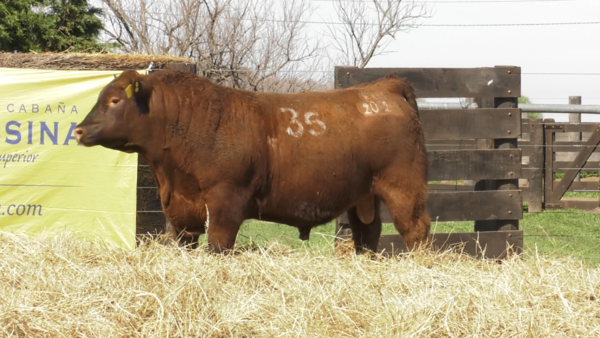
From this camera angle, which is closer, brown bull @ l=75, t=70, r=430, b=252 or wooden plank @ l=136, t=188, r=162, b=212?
brown bull @ l=75, t=70, r=430, b=252

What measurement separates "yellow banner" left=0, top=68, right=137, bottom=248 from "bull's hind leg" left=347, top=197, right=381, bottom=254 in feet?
6.53

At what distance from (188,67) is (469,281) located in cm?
375

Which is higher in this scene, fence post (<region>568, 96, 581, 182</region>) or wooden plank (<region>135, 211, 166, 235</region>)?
fence post (<region>568, 96, 581, 182</region>)

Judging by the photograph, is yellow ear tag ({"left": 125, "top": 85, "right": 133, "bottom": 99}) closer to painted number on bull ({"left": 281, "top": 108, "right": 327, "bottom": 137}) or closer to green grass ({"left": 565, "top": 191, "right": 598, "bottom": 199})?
Answer: painted number on bull ({"left": 281, "top": 108, "right": 327, "bottom": 137})

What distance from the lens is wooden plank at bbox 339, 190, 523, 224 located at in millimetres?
6828

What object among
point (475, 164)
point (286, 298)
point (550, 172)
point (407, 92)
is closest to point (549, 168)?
point (550, 172)

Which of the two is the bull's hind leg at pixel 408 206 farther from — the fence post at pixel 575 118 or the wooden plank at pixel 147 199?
the fence post at pixel 575 118

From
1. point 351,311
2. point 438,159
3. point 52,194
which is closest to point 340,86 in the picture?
point 438,159

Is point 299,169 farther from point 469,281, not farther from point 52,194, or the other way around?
point 52,194

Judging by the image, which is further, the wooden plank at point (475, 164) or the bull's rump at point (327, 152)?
the wooden plank at point (475, 164)

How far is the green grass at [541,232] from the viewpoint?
7679 millimetres

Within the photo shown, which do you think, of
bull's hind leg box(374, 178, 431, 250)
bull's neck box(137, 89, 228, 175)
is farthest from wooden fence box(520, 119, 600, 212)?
bull's neck box(137, 89, 228, 175)

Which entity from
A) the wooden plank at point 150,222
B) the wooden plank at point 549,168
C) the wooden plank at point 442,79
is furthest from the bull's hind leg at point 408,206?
the wooden plank at point 549,168

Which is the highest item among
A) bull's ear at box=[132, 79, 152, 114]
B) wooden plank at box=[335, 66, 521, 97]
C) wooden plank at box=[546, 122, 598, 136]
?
wooden plank at box=[335, 66, 521, 97]
